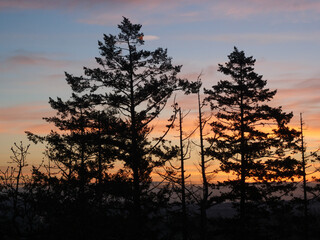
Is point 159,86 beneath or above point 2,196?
above

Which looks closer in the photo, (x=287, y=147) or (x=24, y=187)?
(x=24, y=187)

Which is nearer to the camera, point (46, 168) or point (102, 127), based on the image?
point (102, 127)

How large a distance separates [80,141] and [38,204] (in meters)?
7.23

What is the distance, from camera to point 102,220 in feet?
34.0

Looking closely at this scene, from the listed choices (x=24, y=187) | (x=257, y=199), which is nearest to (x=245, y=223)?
(x=257, y=199)

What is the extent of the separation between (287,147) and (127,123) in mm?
13130

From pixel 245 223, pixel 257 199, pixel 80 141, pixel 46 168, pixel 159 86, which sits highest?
pixel 159 86

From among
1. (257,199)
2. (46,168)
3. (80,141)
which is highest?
(80,141)

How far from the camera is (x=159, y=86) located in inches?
762

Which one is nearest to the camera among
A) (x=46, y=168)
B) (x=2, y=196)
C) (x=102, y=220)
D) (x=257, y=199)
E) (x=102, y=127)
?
(x=102, y=220)

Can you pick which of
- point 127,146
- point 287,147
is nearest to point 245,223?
point 287,147

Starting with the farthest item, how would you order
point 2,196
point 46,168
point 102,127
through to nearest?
1. point 46,168
2. point 102,127
3. point 2,196

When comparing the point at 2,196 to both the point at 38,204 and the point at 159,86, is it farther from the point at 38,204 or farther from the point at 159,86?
the point at 159,86

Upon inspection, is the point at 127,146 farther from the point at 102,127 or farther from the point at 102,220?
the point at 102,220
